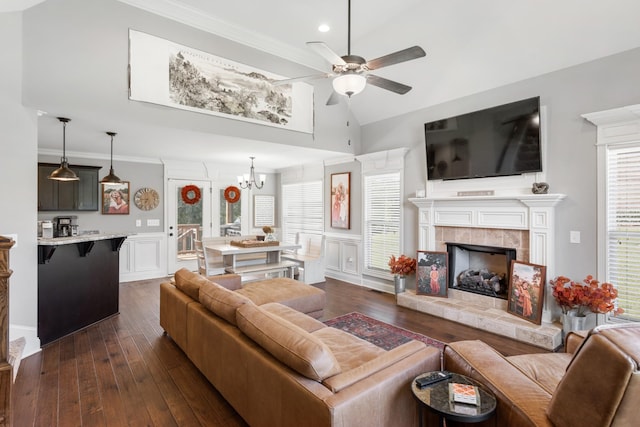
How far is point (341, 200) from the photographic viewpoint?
6.39m

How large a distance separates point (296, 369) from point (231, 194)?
6.44 meters

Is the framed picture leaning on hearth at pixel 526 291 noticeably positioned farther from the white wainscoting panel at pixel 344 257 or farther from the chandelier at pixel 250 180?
the chandelier at pixel 250 180

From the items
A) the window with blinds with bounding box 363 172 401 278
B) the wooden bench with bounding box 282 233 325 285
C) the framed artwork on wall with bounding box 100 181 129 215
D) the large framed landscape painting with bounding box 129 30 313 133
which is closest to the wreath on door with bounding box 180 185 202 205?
the framed artwork on wall with bounding box 100 181 129 215

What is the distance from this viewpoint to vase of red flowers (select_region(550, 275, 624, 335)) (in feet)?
10.5

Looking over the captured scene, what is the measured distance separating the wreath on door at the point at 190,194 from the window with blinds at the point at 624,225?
6866 mm

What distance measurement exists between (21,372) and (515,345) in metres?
4.77

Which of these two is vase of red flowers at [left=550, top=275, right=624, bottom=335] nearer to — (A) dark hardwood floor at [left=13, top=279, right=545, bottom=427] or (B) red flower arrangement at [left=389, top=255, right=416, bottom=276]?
(A) dark hardwood floor at [left=13, top=279, right=545, bottom=427]

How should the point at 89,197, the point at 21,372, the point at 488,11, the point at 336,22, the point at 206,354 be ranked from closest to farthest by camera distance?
1. the point at 206,354
2. the point at 21,372
3. the point at 488,11
4. the point at 336,22
5. the point at 89,197

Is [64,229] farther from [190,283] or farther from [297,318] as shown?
[297,318]

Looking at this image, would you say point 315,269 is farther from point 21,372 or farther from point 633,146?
point 633,146

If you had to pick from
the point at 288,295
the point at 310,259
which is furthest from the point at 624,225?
the point at 310,259

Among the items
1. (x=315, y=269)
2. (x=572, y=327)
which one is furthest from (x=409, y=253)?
(x=572, y=327)

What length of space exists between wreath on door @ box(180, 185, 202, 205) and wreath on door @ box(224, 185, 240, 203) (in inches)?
25.5

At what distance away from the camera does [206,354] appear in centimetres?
253
